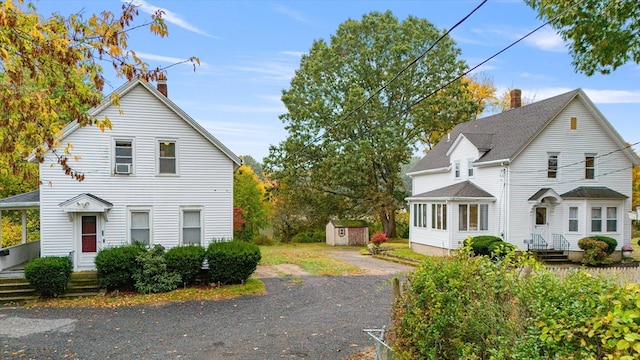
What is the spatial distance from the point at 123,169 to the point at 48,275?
4251mm

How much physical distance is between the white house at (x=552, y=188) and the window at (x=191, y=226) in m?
12.3

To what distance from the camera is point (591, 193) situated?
1988 centimetres

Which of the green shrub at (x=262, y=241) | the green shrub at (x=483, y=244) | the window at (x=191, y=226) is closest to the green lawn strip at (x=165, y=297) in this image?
the window at (x=191, y=226)

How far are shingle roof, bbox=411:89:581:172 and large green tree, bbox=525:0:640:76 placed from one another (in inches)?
306

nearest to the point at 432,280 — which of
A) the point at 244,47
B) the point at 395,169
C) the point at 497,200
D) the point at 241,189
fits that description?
the point at 244,47

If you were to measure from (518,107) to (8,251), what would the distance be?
27.0 m

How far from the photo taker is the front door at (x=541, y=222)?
20319mm

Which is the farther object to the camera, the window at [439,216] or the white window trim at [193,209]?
the window at [439,216]

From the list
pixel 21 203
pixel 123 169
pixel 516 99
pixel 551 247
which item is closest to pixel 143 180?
pixel 123 169

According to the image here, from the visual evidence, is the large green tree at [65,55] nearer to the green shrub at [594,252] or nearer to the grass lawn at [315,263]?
the grass lawn at [315,263]

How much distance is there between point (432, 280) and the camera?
4.70 metres

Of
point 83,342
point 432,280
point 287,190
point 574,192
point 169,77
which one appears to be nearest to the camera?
point 432,280

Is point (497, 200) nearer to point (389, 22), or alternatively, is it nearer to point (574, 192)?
point (574, 192)

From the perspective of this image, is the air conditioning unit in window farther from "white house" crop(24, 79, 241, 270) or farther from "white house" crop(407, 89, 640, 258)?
"white house" crop(407, 89, 640, 258)
